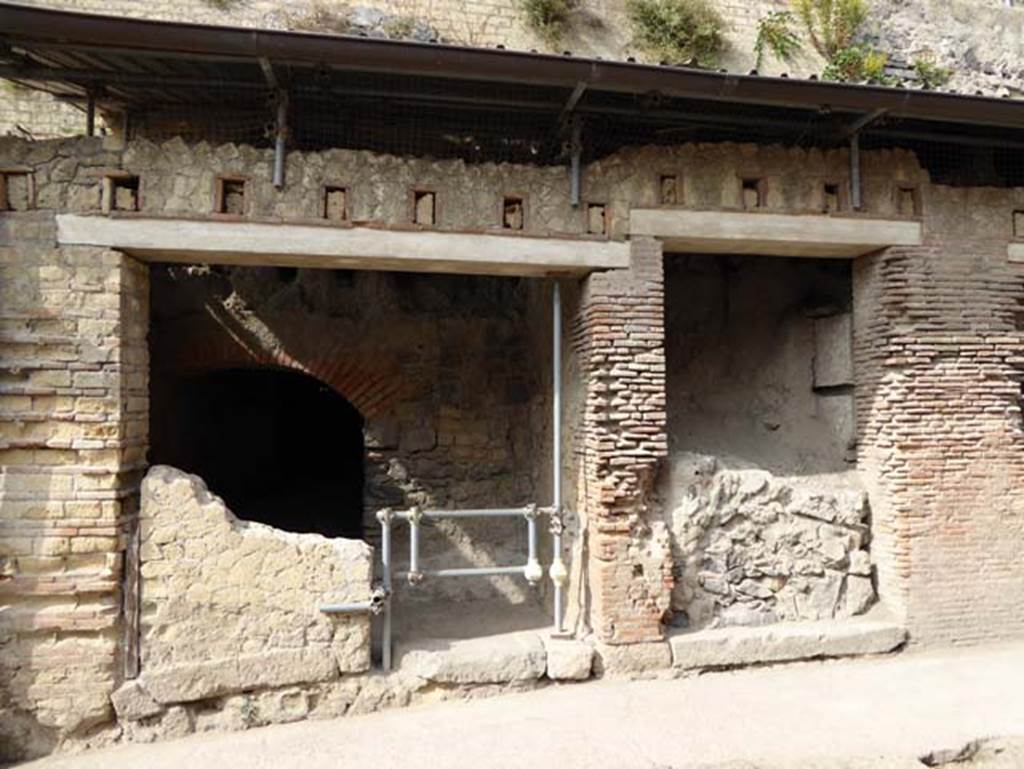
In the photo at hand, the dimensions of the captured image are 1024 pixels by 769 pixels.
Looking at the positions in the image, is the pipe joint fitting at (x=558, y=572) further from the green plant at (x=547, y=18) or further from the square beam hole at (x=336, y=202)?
the green plant at (x=547, y=18)

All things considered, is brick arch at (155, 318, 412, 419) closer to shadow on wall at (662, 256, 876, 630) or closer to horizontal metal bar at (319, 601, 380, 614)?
horizontal metal bar at (319, 601, 380, 614)

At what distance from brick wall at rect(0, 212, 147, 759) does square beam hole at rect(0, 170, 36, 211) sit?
0.28 ft

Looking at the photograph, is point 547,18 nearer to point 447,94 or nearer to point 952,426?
point 447,94

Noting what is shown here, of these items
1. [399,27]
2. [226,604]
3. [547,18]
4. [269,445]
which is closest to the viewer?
[226,604]

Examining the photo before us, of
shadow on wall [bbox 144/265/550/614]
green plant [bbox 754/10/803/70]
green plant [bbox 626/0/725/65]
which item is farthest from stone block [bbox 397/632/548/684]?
green plant [bbox 754/10/803/70]

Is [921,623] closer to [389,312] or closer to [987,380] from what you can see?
[987,380]

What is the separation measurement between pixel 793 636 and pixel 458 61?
4.91 meters

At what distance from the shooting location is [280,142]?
15.1 ft

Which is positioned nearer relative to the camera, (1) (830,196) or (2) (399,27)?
(1) (830,196)

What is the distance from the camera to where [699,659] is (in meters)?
5.09

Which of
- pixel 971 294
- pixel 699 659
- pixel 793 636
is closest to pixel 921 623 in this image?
pixel 793 636

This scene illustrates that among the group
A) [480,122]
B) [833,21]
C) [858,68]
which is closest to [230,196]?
[480,122]

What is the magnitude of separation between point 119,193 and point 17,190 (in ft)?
2.05

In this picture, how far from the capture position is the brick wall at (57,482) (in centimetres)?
428
